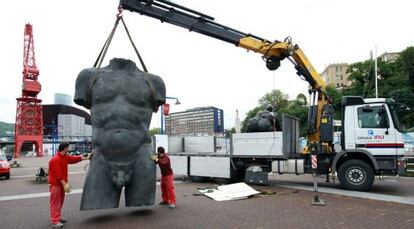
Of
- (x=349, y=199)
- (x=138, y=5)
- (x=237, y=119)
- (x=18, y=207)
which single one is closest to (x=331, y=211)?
(x=349, y=199)

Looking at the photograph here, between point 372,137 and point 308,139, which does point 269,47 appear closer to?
point 308,139

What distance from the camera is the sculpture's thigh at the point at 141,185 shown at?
708cm

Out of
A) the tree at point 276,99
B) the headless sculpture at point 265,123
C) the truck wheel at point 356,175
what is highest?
the tree at point 276,99

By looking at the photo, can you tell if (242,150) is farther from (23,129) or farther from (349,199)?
(23,129)

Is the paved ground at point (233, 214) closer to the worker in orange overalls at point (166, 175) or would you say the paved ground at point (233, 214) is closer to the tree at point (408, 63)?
the worker in orange overalls at point (166, 175)

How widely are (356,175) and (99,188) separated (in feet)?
25.9

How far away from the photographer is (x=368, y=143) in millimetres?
11500

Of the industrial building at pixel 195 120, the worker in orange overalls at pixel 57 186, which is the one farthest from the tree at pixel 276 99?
the worker in orange overalls at pixel 57 186

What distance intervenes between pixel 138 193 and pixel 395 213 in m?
5.29

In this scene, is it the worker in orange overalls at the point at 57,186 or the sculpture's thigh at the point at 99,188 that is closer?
the sculpture's thigh at the point at 99,188

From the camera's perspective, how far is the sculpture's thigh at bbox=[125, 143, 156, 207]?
708cm

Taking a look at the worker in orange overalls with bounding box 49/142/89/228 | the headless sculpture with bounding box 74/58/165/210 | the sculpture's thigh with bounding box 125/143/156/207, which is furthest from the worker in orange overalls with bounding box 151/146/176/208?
the worker in orange overalls with bounding box 49/142/89/228

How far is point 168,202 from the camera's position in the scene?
9.36 m

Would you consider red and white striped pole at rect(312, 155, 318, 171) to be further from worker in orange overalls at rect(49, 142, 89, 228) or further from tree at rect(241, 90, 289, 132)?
tree at rect(241, 90, 289, 132)
